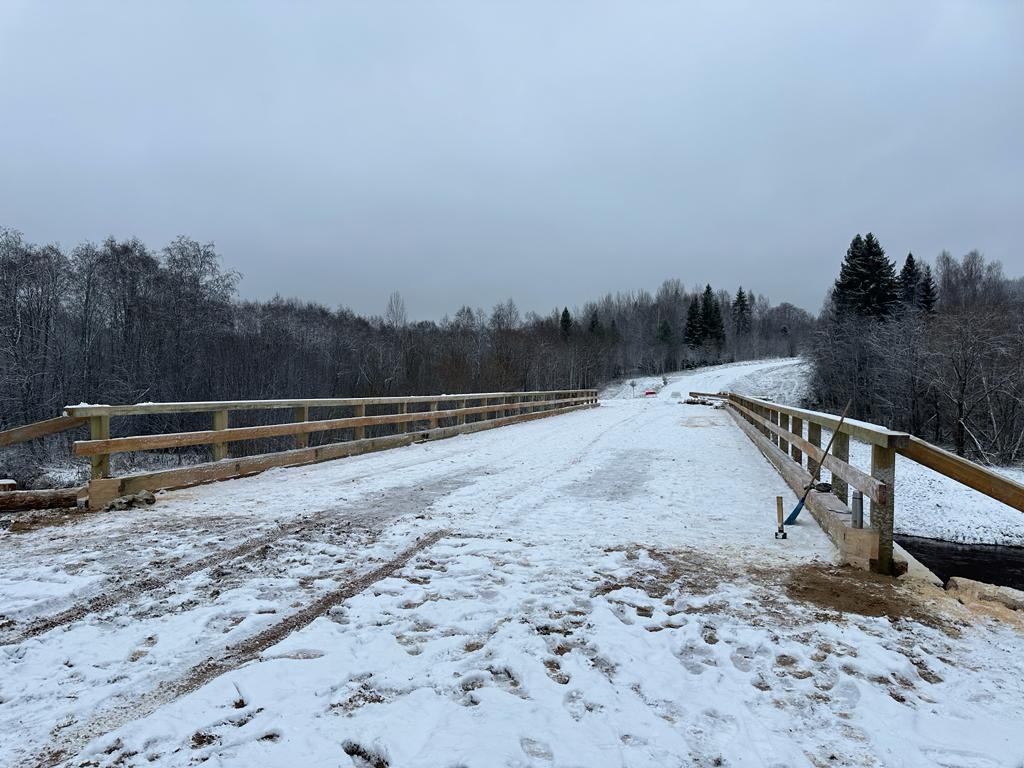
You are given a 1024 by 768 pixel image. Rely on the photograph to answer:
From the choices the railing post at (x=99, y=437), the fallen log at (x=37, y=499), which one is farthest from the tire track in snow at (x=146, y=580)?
the fallen log at (x=37, y=499)

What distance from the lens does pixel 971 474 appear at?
337 cm

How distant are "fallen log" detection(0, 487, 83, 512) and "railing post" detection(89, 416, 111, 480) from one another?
0.25 meters

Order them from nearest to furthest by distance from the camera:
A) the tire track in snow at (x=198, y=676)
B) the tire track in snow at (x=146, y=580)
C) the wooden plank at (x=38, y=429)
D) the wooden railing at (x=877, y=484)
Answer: the tire track in snow at (x=198, y=676) < the tire track in snow at (x=146, y=580) < the wooden railing at (x=877, y=484) < the wooden plank at (x=38, y=429)

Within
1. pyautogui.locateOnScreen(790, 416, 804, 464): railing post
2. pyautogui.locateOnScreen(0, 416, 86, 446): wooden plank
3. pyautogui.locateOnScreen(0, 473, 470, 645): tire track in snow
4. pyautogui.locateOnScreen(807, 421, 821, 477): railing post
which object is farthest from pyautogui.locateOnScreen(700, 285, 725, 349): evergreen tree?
pyautogui.locateOnScreen(0, 416, 86, 446): wooden plank

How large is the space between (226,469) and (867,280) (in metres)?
54.9

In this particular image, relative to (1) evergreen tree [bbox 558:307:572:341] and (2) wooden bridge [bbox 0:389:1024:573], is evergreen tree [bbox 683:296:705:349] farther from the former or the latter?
(2) wooden bridge [bbox 0:389:1024:573]

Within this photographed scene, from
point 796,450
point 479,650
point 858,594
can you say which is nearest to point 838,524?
point 858,594

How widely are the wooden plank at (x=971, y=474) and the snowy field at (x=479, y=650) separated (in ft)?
2.39

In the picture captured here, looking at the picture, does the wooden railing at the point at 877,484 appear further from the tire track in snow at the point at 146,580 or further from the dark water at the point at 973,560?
the dark water at the point at 973,560

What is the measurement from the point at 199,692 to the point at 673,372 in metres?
96.3

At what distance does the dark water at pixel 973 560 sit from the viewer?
36.1 feet

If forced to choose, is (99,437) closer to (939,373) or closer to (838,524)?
(838,524)

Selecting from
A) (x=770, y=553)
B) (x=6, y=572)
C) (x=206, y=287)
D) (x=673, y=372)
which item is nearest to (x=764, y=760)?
(x=770, y=553)

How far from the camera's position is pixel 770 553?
433 centimetres
